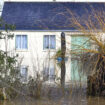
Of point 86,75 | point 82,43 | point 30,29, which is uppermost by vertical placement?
point 30,29

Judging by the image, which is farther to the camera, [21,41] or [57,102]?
[21,41]

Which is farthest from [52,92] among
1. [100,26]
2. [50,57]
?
[100,26]

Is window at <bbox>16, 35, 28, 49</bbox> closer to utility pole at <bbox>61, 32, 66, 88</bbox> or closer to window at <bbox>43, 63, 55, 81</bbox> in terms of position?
window at <bbox>43, 63, 55, 81</bbox>

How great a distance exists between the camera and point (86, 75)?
30.2 ft

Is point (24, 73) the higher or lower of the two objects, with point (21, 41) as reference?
lower

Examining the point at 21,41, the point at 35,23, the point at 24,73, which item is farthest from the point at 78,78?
the point at 21,41

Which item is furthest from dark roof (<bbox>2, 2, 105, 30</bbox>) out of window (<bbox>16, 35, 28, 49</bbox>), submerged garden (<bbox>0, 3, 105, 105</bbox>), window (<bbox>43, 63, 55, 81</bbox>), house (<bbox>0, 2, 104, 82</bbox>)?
submerged garden (<bbox>0, 3, 105, 105</bbox>)

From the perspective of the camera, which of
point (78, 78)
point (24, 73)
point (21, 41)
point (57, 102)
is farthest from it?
point (21, 41)

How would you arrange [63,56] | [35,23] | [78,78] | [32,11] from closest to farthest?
1. [63,56]
2. [78,78]
3. [35,23]
4. [32,11]

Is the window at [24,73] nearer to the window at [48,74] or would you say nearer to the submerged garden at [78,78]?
the submerged garden at [78,78]

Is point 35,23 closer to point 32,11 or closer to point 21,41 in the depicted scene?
point 21,41

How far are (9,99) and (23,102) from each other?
444mm

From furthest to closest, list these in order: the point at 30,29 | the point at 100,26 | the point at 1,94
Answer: the point at 30,29, the point at 1,94, the point at 100,26

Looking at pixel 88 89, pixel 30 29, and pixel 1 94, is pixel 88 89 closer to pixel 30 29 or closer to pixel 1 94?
pixel 1 94
